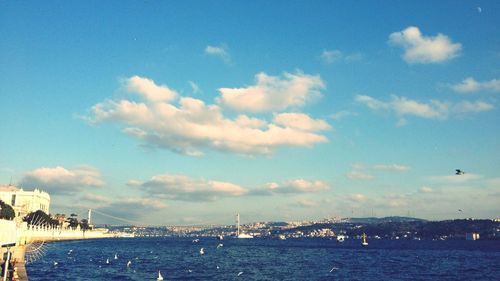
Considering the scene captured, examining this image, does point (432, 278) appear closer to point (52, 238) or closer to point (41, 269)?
point (41, 269)

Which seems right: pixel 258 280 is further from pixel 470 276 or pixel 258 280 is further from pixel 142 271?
pixel 470 276

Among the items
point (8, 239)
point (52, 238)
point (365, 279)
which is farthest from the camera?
point (52, 238)

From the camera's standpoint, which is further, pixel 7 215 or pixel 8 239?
pixel 7 215

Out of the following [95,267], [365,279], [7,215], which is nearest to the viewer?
[365,279]

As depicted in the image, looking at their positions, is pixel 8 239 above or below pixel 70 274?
above

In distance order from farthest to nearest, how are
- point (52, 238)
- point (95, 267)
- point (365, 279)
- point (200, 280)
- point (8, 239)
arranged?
point (52, 238) → point (95, 267) → point (8, 239) → point (365, 279) → point (200, 280)

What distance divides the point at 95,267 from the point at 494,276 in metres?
65.6

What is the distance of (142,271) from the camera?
70375 millimetres

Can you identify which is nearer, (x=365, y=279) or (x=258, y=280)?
(x=258, y=280)

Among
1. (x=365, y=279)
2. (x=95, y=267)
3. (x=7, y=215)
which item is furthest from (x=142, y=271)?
(x=7, y=215)

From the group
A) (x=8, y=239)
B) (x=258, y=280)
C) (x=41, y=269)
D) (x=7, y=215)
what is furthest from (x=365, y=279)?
(x=7, y=215)

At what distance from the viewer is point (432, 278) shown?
68.1 meters

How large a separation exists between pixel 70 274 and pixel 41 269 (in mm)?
6869

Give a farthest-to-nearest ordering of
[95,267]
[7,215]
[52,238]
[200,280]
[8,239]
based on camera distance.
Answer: [52,238]
[7,215]
[95,267]
[8,239]
[200,280]
